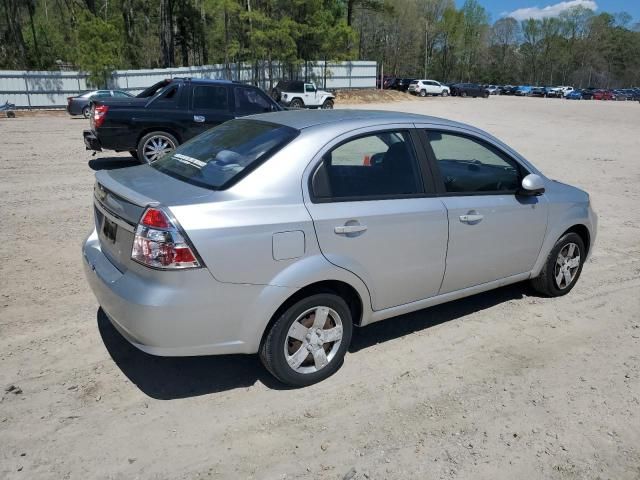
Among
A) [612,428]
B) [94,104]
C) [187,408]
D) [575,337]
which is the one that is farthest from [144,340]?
[94,104]

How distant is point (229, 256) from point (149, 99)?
808 centimetres

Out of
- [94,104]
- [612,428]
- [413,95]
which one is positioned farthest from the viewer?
[413,95]

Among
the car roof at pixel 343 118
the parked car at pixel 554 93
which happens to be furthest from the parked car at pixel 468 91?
the car roof at pixel 343 118

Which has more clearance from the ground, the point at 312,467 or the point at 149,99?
the point at 149,99

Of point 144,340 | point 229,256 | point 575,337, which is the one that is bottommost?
point 575,337

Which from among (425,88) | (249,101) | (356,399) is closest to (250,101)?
(249,101)

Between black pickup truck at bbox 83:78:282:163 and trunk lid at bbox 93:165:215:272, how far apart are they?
21.1 ft

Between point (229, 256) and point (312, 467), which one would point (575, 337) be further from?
point (229, 256)

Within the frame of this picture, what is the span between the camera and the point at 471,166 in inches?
173

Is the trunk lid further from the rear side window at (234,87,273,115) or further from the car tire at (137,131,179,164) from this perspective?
the rear side window at (234,87,273,115)

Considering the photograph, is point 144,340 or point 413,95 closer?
point 144,340

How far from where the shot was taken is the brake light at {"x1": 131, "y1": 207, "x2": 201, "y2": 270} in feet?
9.44

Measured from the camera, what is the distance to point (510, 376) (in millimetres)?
3715

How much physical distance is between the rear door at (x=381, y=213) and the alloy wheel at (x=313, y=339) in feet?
1.09
